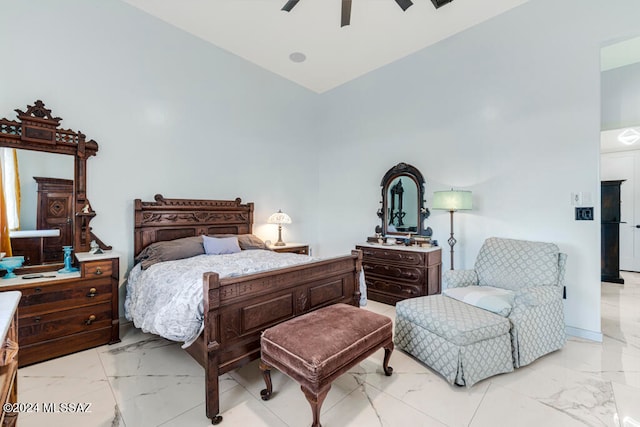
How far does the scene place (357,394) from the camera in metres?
2.00

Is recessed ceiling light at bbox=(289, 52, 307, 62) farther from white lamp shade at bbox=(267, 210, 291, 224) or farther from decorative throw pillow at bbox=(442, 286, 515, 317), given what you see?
decorative throw pillow at bbox=(442, 286, 515, 317)

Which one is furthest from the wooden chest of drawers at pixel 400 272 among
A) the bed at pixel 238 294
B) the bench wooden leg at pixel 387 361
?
the bench wooden leg at pixel 387 361

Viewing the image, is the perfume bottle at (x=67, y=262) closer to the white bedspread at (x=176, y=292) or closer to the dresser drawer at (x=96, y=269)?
the dresser drawer at (x=96, y=269)

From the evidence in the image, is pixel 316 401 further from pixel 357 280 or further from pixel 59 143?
pixel 59 143

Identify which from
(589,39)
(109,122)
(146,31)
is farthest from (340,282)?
(146,31)

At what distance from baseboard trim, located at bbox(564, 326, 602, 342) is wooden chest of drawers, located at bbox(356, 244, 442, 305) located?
134cm

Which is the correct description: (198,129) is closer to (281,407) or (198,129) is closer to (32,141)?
(32,141)

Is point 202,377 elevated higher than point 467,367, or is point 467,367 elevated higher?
point 467,367

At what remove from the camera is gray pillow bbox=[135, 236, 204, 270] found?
2.96 m

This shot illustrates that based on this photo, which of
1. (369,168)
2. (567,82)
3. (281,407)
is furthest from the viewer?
(369,168)

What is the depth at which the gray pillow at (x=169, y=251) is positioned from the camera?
2.96m

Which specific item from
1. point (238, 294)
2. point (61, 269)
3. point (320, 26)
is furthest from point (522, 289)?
point (61, 269)

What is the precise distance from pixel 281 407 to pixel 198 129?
3361mm

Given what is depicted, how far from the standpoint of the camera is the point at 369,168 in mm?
4715
